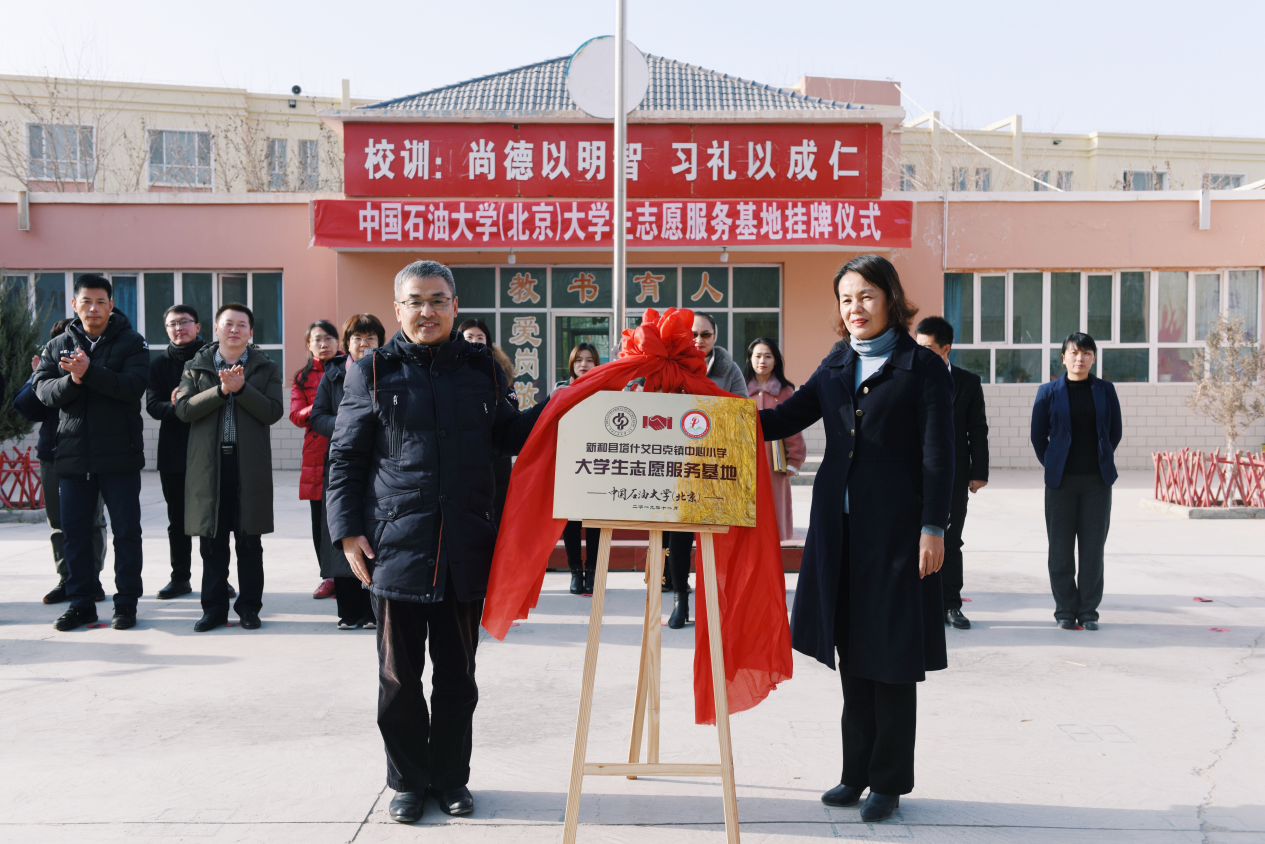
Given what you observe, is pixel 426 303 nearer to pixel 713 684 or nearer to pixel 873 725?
pixel 713 684

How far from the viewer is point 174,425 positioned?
6.27m

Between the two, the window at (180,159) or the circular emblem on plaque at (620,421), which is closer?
the circular emblem on plaque at (620,421)

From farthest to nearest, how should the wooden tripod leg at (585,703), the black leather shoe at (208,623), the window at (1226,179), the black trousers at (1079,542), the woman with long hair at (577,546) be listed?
the window at (1226,179) → the woman with long hair at (577,546) → the black trousers at (1079,542) → the black leather shoe at (208,623) → the wooden tripod leg at (585,703)

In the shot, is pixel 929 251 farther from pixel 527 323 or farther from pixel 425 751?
pixel 425 751

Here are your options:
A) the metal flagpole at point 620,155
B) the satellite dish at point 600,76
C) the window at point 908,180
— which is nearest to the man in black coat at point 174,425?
the metal flagpole at point 620,155

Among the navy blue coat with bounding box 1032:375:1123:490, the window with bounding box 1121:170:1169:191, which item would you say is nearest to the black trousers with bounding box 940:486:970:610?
the navy blue coat with bounding box 1032:375:1123:490

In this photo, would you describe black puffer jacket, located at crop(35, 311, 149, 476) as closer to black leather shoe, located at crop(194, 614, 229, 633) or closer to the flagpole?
black leather shoe, located at crop(194, 614, 229, 633)

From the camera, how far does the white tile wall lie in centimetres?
1491

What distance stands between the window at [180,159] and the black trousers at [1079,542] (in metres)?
26.6

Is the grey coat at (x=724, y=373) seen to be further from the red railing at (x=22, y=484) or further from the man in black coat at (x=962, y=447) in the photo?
the red railing at (x=22, y=484)

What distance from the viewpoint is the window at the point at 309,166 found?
2747 centimetres

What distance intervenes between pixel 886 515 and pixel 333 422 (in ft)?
11.2

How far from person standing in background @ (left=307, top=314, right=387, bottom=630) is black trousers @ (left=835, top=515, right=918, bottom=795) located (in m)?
3.06

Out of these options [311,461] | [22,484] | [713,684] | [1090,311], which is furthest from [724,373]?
[1090,311]
